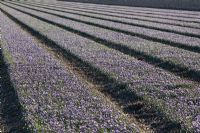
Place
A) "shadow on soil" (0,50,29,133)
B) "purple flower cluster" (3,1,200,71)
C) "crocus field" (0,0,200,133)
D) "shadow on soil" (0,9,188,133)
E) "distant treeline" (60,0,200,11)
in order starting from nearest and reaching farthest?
"crocus field" (0,0,200,133) < "shadow on soil" (0,9,188,133) < "shadow on soil" (0,50,29,133) < "purple flower cluster" (3,1,200,71) < "distant treeline" (60,0,200,11)

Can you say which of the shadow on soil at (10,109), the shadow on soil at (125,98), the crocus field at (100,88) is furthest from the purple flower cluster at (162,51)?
the shadow on soil at (10,109)

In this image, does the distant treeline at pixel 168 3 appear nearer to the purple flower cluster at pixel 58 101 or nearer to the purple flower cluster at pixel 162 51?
the purple flower cluster at pixel 162 51

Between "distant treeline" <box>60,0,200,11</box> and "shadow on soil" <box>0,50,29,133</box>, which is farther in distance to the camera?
"distant treeline" <box>60,0,200,11</box>

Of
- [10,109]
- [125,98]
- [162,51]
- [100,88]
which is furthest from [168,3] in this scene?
[10,109]

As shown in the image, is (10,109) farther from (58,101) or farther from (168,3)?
(168,3)

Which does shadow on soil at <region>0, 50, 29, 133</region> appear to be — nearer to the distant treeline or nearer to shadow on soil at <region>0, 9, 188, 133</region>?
shadow on soil at <region>0, 9, 188, 133</region>

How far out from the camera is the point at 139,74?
1792 centimetres

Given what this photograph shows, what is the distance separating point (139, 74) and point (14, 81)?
447cm

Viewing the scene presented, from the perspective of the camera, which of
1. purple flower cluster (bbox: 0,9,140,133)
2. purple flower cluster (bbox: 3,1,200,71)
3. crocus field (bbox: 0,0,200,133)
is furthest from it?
purple flower cluster (bbox: 3,1,200,71)

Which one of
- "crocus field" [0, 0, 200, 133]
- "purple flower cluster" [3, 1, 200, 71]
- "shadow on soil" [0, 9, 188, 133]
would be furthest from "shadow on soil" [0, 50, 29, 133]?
Answer: "purple flower cluster" [3, 1, 200, 71]

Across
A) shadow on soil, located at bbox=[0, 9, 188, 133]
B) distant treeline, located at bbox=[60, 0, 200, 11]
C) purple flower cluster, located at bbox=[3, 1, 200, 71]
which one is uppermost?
shadow on soil, located at bbox=[0, 9, 188, 133]

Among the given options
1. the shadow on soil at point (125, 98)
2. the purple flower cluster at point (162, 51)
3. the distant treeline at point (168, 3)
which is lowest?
the distant treeline at point (168, 3)

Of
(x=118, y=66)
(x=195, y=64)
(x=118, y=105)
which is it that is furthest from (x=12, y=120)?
(x=195, y=64)

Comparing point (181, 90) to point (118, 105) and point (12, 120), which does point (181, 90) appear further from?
point (12, 120)
